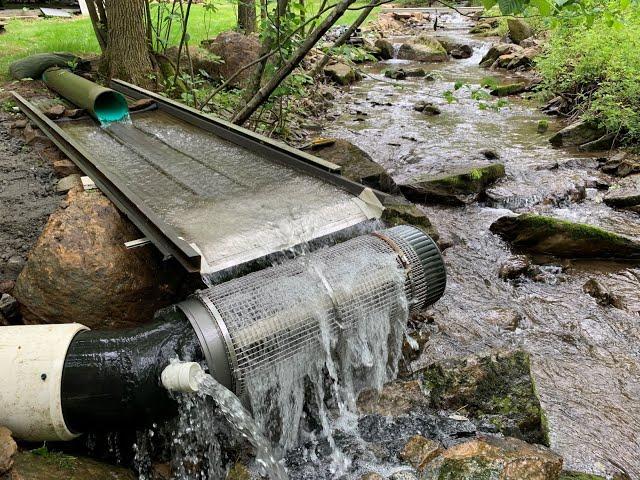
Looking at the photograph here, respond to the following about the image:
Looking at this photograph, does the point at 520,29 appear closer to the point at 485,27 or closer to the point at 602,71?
the point at 485,27

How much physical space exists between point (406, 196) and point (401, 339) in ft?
11.2

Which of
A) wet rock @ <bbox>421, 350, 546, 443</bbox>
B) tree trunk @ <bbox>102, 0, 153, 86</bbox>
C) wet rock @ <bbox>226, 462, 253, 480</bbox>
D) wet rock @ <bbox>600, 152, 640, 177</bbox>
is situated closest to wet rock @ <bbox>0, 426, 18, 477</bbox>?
wet rock @ <bbox>226, 462, 253, 480</bbox>

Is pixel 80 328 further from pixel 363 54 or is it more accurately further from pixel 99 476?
pixel 363 54

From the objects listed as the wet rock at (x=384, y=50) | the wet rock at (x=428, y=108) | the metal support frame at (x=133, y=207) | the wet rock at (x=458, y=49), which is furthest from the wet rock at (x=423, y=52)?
the metal support frame at (x=133, y=207)

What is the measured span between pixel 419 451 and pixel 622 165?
6465 millimetres

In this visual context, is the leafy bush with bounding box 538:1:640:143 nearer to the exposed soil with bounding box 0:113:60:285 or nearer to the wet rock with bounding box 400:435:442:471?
the wet rock with bounding box 400:435:442:471

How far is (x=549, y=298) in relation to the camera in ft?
17.2

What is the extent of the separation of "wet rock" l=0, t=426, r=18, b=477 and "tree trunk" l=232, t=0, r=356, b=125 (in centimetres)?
452

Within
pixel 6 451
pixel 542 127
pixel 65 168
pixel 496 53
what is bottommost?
pixel 496 53

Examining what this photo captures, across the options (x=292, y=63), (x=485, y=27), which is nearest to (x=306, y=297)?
(x=292, y=63)

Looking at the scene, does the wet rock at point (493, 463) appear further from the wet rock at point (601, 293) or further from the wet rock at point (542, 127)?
the wet rock at point (542, 127)

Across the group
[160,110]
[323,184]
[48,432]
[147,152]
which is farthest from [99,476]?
[160,110]

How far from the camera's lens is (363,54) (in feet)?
22.3

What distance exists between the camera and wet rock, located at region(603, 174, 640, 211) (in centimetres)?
684
